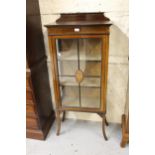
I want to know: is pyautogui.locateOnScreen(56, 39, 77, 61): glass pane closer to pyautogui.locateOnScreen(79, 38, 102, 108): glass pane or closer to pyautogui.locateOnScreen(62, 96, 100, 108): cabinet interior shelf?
pyautogui.locateOnScreen(79, 38, 102, 108): glass pane

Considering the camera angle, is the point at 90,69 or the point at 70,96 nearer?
the point at 90,69

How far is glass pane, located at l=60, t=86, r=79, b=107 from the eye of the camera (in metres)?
1.60

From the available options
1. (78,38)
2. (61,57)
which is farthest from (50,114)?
(78,38)

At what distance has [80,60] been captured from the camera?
4.90 ft

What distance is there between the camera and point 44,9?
1.57 meters

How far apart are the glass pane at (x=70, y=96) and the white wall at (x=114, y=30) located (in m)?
0.37

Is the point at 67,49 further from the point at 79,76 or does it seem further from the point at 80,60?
the point at 79,76

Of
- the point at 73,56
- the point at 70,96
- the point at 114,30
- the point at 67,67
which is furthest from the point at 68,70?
the point at 114,30

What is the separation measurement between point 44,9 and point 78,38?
0.51 metres

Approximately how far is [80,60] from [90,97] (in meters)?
0.37
